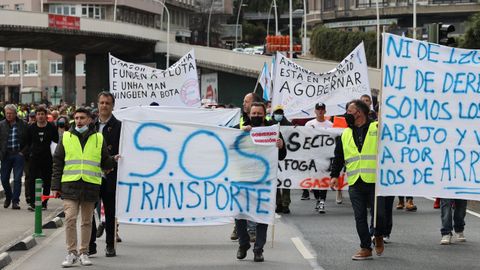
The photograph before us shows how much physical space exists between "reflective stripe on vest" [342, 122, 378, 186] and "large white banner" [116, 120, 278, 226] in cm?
85

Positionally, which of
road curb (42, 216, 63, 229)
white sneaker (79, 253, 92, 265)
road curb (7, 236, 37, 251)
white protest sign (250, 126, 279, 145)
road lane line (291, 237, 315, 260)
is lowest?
road curb (42, 216, 63, 229)

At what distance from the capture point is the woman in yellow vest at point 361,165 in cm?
1038

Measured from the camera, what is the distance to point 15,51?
344 ft

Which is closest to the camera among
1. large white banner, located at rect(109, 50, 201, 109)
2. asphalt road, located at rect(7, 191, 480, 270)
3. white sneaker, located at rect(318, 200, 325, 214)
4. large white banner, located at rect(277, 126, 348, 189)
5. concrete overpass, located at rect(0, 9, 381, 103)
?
asphalt road, located at rect(7, 191, 480, 270)

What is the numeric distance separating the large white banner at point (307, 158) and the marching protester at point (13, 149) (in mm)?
4833

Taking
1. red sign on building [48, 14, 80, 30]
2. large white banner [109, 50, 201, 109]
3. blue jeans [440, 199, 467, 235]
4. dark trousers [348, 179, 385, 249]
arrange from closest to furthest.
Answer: dark trousers [348, 179, 385, 249], blue jeans [440, 199, 467, 235], large white banner [109, 50, 201, 109], red sign on building [48, 14, 80, 30]

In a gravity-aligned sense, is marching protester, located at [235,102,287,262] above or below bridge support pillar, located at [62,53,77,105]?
below

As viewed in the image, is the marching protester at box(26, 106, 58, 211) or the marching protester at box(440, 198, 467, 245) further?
the marching protester at box(26, 106, 58, 211)

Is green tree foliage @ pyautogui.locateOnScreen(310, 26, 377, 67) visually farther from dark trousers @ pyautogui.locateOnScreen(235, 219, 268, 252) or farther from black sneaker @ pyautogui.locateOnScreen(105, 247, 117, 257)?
dark trousers @ pyautogui.locateOnScreen(235, 219, 268, 252)

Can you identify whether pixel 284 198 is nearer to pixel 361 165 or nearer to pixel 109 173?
pixel 361 165

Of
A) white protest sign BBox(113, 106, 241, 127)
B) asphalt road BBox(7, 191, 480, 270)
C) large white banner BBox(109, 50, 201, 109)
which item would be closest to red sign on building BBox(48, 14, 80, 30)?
large white banner BBox(109, 50, 201, 109)

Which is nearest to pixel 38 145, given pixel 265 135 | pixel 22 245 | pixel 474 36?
pixel 22 245

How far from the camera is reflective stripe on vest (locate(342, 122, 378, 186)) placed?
10.5m

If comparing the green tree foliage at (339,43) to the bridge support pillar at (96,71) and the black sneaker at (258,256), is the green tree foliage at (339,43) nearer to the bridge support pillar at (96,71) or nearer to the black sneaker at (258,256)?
the bridge support pillar at (96,71)
